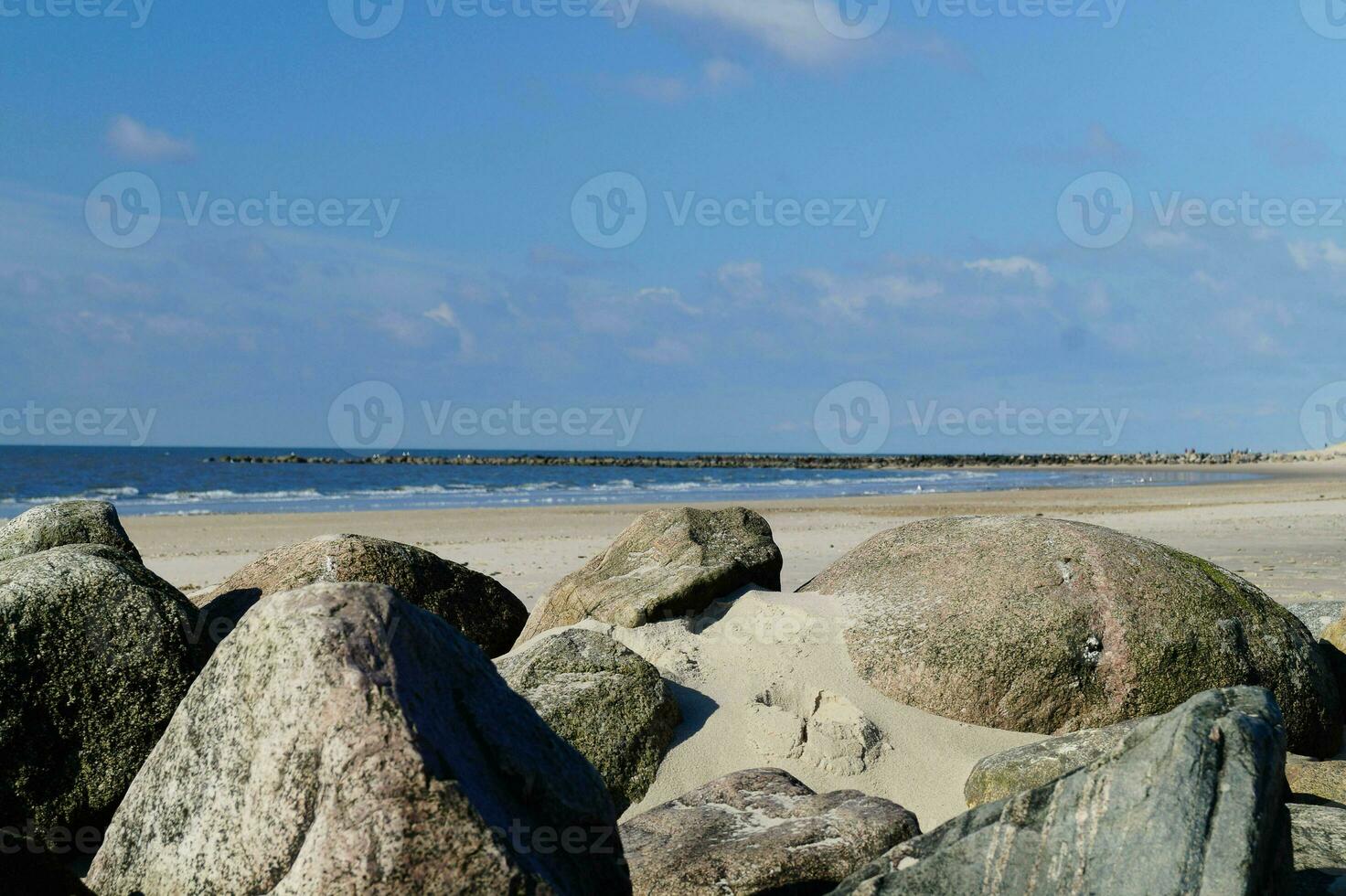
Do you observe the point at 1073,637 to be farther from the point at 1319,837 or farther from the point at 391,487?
the point at 391,487

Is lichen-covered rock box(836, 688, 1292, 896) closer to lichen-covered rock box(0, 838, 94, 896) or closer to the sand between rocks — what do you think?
the sand between rocks

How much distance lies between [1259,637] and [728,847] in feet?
13.1

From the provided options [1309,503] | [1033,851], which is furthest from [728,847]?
[1309,503]

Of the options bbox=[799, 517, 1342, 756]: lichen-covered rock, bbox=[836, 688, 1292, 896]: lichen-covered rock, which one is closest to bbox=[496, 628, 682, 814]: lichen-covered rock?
bbox=[799, 517, 1342, 756]: lichen-covered rock

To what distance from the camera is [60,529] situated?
842cm

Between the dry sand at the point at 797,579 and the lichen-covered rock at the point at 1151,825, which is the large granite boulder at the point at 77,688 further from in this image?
the lichen-covered rock at the point at 1151,825

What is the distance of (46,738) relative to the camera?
5.70m

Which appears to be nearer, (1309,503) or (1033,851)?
(1033,851)

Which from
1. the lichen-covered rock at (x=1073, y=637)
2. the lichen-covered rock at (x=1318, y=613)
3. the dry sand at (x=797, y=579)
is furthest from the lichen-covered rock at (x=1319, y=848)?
the lichen-covered rock at (x=1318, y=613)

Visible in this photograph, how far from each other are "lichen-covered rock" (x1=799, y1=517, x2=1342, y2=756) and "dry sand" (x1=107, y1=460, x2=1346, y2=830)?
0.72ft

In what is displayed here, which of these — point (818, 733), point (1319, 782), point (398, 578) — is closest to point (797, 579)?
point (398, 578)

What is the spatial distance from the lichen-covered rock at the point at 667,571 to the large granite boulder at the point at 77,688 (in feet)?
9.42

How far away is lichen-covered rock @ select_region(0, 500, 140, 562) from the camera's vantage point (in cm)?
830

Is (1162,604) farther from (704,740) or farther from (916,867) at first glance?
(916,867)
